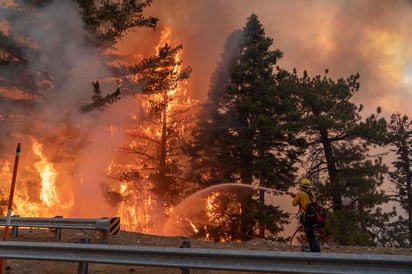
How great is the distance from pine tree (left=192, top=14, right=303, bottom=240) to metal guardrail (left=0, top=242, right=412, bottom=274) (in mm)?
13282

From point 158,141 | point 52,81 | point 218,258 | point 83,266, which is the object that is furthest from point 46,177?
point 218,258

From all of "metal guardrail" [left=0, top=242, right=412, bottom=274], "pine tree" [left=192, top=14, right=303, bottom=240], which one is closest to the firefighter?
"metal guardrail" [left=0, top=242, right=412, bottom=274]

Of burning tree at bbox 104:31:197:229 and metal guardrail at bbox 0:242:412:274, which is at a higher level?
burning tree at bbox 104:31:197:229

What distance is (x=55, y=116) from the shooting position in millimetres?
18156

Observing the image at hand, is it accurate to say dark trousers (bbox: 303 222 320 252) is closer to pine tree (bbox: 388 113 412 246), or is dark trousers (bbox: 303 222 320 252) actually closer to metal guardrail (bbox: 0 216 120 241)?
metal guardrail (bbox: 0 216 120 241)

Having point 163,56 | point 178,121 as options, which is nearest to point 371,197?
point 178,121

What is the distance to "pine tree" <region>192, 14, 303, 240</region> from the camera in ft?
59.7

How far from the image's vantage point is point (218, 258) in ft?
13.7

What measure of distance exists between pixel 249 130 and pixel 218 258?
49.6 ft

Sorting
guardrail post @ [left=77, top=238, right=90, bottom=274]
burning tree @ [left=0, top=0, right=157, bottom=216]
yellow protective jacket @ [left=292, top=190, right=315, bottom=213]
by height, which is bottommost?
guardrail post @ [left=77, top=238, right=90, bottom=274]

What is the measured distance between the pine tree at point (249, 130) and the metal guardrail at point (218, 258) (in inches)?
523

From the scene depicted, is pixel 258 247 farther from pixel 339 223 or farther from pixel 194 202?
pixel 194 202

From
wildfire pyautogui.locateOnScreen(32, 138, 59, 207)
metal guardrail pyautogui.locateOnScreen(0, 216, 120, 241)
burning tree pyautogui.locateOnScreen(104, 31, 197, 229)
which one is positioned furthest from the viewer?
burning tree pyautogui.locateOnScreen(104, 31, 197, 229)

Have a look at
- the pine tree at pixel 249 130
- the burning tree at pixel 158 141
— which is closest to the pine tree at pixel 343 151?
the pine tree at pixel 249 130
